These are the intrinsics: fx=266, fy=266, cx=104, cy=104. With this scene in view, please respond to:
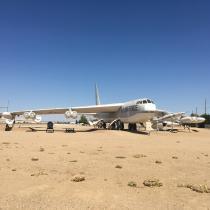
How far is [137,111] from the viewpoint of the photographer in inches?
1574

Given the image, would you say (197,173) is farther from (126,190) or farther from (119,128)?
(119,128)

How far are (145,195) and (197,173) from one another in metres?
4.20

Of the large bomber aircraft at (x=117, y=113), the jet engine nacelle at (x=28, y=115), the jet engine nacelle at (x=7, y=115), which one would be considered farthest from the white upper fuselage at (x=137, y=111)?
the jet engine nacelle at (x=7, y=115)

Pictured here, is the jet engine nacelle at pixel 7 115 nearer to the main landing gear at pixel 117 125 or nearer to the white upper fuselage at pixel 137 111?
the main landing gear at pixel 117 125

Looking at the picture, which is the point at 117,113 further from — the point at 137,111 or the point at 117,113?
the point at 137,111

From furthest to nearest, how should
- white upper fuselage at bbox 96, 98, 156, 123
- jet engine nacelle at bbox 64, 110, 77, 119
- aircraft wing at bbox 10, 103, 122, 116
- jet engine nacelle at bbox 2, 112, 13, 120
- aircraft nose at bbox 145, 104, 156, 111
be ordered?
jet engine nacelle at bbox 2, 112, 13, 120, aircraft wing at bbox 10, 103, 122, 116, jet engine nacelle at bbox 64, 110, 77, 119, white upper fuselage at bbox 96, 98, 156, 123, aircraft nose at bbox 145, 104, 156, 111

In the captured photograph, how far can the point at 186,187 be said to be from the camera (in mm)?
8773

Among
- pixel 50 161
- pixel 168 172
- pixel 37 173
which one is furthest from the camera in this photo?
pixel 50 161

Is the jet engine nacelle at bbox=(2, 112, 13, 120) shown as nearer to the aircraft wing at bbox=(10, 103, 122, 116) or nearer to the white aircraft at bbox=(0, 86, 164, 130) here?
the white aircraft at bbox=(0, 86, 164, 130)

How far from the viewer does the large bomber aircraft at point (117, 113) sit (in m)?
39.0

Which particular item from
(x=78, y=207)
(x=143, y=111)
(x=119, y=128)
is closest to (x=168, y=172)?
(x=78, y=207)

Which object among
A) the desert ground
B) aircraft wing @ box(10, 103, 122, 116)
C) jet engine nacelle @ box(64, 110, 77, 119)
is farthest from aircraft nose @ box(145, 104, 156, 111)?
the desert ground

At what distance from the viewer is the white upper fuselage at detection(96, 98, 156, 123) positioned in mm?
38375

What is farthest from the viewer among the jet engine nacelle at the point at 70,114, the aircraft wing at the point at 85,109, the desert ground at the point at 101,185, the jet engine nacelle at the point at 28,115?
the aircraft wing at the point at 85,109
